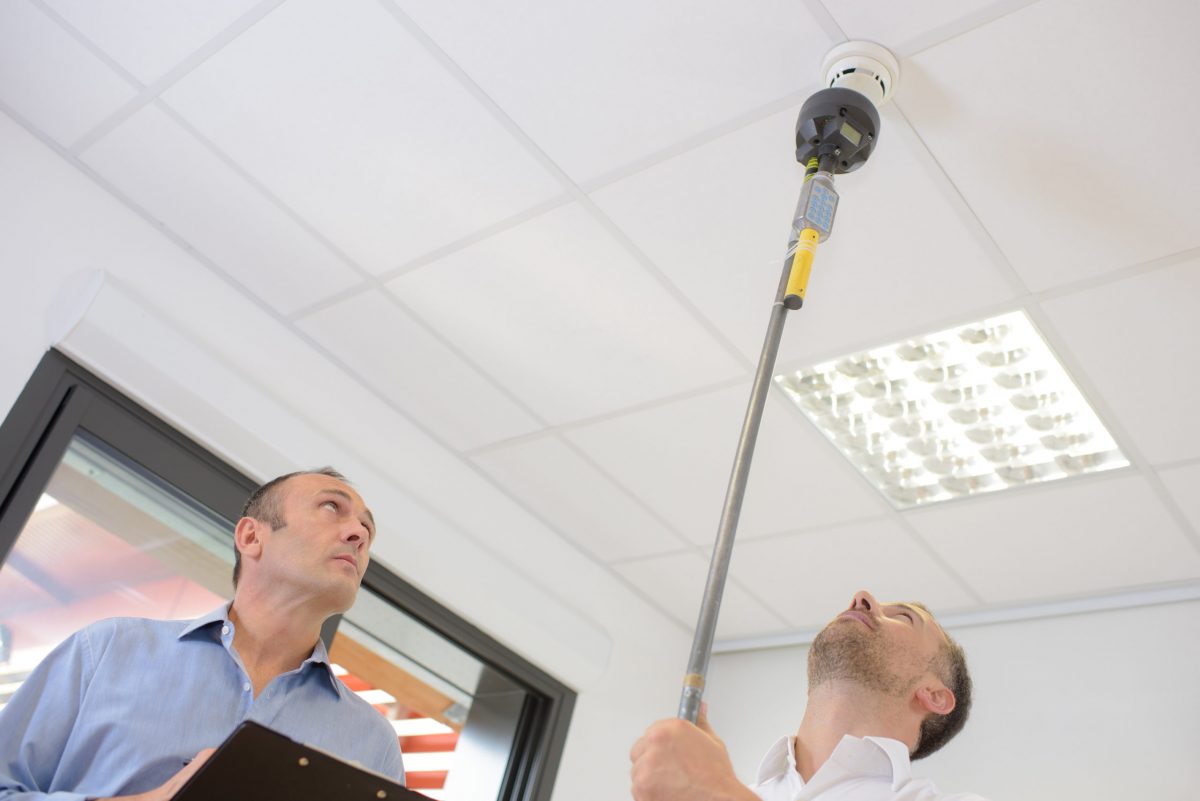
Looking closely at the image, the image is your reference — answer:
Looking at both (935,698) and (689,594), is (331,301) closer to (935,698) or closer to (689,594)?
(689,594)

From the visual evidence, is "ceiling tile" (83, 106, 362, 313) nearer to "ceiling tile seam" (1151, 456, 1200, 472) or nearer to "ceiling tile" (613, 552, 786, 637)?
"ceiling tile" (613, 552, 786, 637)

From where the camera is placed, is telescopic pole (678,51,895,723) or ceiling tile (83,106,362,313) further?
ceiling tile (83,106,362,313)

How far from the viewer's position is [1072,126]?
81.4 inches

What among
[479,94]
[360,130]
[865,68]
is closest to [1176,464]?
[865,68]

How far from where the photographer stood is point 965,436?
9.68 feet

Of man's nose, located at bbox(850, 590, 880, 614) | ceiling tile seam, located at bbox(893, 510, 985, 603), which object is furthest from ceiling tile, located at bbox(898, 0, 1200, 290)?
ceiling tile seam, located at bbox(893, 510, 985, 603)

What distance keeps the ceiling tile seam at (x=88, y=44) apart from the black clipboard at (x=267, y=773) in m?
1.94

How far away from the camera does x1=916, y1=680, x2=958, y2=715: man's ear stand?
201 cm

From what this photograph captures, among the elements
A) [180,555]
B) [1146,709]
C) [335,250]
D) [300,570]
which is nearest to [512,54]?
[335,250]

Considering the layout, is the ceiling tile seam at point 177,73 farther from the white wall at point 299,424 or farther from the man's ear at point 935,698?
the man's ear at point 935,698

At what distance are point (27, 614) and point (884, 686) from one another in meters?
1.95

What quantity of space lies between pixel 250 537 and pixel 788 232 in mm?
1306

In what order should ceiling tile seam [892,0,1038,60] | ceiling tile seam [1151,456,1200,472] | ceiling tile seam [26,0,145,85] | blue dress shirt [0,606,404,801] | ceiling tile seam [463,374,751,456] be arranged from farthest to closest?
ceiling tile seam [463,374,751,456] < ceiling tile seam [1151,456,1200,472] < ceiling tile seam [26,0,145,85] < ceiling tile seam [892,0,1038,60] < blue dress shirt [0,606,404,801]

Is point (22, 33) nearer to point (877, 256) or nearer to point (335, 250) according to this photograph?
point (335, 250)
